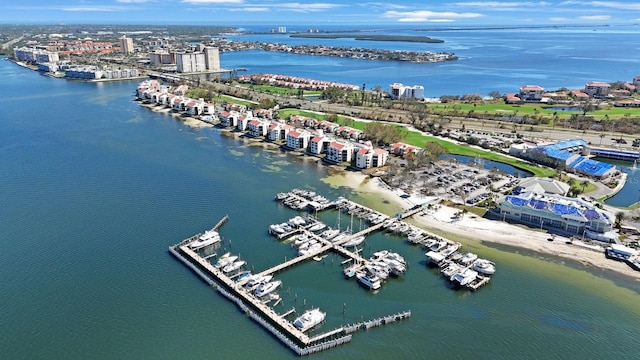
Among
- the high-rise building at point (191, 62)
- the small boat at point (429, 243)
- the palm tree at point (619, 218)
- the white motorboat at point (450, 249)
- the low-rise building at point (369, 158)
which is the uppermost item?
the high-rise building at point (191, 62)

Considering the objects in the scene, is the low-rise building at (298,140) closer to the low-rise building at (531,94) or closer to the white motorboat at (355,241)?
the white motorboat at (355,241)

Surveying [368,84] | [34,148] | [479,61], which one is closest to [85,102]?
[34,148]

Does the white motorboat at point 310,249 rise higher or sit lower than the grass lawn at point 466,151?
lower

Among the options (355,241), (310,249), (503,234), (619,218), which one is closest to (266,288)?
(310,249)

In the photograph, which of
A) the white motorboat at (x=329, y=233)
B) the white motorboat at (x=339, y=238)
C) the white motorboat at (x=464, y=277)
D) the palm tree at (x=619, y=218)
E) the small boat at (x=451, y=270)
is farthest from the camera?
the palm tree at (x=619, y=218)

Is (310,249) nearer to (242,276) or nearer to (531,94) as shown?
(242,276)

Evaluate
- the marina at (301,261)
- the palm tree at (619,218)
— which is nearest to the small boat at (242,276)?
the marina at (301,261)
